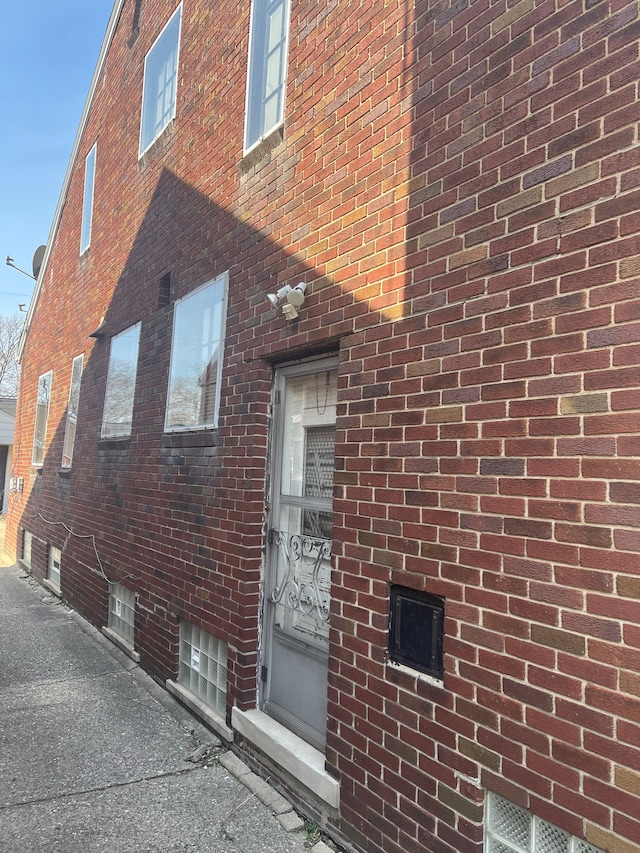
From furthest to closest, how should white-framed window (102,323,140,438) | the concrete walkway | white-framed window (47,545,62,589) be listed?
white-framed window (47,545,62,589), white-framed window (102,323,140,438), the concrete walkway

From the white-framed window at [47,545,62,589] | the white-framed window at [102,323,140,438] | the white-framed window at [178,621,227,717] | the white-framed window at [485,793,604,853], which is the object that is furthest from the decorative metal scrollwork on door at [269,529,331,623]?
the white-framed window at [47,545,62,589]

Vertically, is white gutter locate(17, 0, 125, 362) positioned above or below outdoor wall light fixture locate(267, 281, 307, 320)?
above

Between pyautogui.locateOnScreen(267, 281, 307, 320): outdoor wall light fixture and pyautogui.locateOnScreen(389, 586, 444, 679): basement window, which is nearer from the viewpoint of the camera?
pyautogui.locateOnScreen(389, 586, 444, 679): basement window

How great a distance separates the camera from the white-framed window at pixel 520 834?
2041mm

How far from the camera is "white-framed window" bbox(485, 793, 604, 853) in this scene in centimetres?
204

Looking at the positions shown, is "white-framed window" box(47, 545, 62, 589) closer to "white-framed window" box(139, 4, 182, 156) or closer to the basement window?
"white-framed window" box(139, 4, 182, 156)

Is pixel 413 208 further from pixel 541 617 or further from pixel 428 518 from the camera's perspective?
pixel 541 617

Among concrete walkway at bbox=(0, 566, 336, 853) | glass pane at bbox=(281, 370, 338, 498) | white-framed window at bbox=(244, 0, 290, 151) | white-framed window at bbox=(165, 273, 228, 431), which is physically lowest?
concrete walkway at bbox=(0, 566, 336, 853)

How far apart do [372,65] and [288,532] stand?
2.81 meters

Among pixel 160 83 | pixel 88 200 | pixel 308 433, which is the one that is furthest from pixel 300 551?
pixel 88 200

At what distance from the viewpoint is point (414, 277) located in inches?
108

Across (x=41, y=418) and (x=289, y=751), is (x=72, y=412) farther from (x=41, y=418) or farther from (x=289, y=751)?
(x=289, y=751)

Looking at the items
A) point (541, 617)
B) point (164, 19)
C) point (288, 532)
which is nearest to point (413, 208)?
point (541, 617)

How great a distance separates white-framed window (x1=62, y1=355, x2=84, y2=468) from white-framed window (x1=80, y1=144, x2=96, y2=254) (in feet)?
5.67
